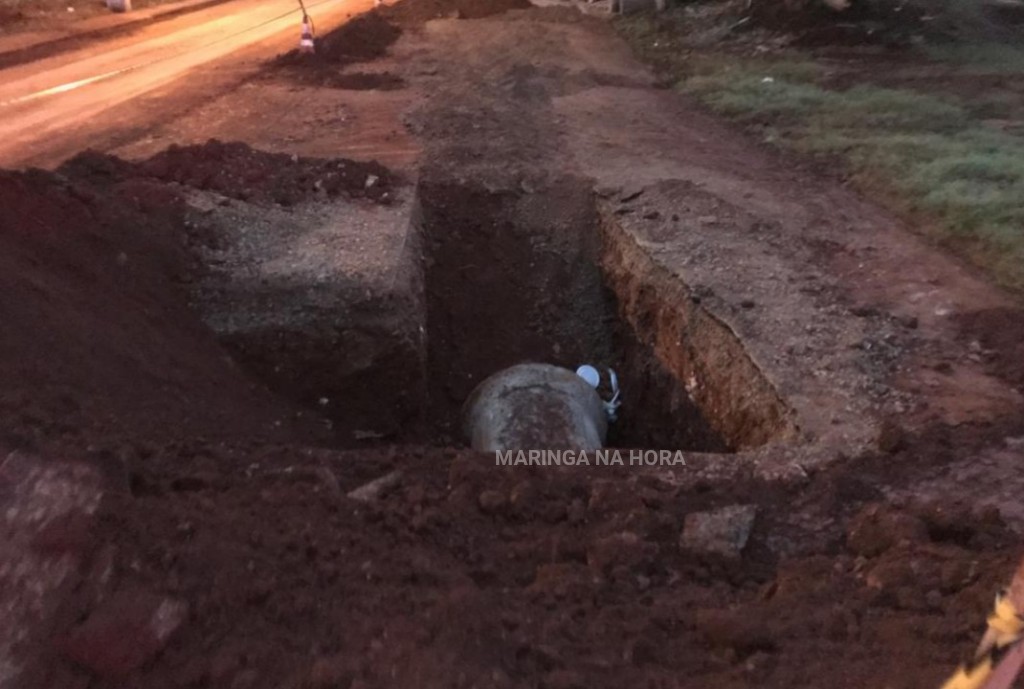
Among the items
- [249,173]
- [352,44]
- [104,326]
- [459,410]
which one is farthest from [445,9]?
[104,326]

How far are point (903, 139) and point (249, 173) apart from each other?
248 inches

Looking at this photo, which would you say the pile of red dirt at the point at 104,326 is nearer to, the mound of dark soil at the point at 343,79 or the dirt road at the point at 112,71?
the dirt road at the point at 112,71

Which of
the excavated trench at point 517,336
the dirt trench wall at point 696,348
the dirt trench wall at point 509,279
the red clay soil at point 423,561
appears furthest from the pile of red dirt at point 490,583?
the dirt trench wall at point 509,279

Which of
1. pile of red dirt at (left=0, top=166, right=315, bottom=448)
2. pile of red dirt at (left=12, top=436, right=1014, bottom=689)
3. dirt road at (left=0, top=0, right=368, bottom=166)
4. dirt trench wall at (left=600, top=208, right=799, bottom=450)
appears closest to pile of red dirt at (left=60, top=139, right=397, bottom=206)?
pile of red dirt at (left=0, top=166, right=315, bottom=448)

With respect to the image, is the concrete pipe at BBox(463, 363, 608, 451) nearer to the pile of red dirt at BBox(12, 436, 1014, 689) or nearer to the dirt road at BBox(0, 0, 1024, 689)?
the dirt road at BBox(0, 0, 1024, 689)

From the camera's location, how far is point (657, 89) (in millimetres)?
12969

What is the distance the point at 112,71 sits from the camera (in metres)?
12.9

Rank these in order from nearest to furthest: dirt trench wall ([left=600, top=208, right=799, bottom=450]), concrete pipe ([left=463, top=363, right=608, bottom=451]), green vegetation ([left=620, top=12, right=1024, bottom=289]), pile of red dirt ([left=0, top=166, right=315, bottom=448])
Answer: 1. pile of red dirt ([left=0, top=166, right=315, bottom=448])
2. dirt trench wall ([left=600, top=208, right=799, bottom=450])
3. concrete pipe ([left=463, top=363, right=608, bottom=451])
4. green vegetation ([left=620, top=12, right=1024, bottom=289])

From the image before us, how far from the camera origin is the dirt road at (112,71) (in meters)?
9.50

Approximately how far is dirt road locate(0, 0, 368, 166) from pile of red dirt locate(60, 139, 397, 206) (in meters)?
1.38

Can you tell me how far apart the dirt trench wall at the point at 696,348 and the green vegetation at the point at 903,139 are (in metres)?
2.13

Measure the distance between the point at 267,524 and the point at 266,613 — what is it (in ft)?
1.93

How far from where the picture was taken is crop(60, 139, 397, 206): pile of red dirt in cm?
771

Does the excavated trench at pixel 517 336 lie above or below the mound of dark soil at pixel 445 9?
above
